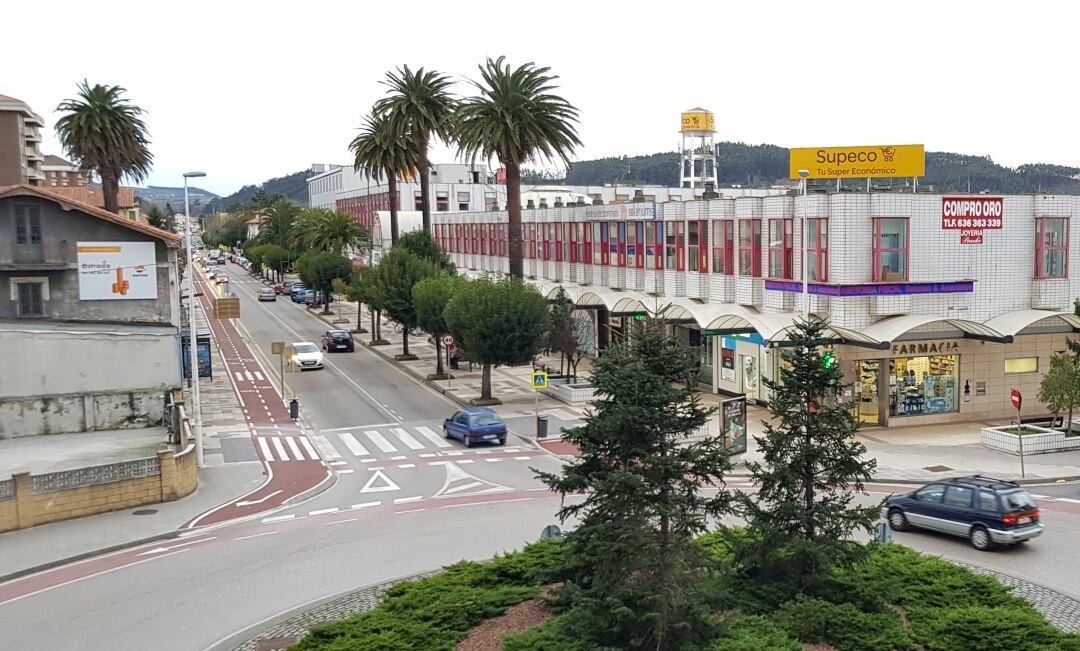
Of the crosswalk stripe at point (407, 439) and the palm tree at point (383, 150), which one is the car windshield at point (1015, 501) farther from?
the palm tree at point (383, 150)

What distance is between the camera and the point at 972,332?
36781mm

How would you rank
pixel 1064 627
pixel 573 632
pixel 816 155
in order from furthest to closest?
pixel 816 155, pixel 1064 627, pixel 573 632

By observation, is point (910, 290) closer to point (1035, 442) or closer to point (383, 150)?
point (1035, 442)

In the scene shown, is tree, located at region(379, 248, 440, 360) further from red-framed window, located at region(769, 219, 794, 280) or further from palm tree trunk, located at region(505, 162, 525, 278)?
red-framed window, located at region(769, 219, 794, 280)

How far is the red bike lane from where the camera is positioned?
28.1m

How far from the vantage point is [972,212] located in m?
36.9

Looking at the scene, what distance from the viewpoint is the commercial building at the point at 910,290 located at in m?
36.2

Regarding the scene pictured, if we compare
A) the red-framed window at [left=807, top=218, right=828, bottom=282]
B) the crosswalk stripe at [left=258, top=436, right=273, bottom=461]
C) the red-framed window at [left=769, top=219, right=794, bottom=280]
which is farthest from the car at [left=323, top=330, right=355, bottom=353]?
the red-framed window at [left=807, top=218, right=828, bottom=282]

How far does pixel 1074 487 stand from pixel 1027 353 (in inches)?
475

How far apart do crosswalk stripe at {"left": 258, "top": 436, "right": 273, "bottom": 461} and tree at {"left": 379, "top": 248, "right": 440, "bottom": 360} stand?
18964 millimetres

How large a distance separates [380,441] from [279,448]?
3.83 meters

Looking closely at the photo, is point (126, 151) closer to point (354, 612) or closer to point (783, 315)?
point (783, 315)

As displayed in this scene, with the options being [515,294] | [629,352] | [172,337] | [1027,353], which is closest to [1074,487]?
[1027,353]

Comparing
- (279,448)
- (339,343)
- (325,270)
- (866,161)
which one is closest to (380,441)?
(279,448)
